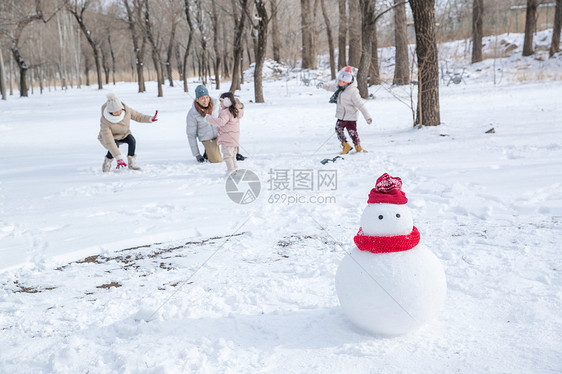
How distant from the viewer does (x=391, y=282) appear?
7.64 ft

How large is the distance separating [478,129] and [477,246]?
5.69 meters

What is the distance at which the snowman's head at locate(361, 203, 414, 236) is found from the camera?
7.75 feet

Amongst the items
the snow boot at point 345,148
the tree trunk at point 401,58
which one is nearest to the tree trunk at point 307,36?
the tree trunk at point 401,58

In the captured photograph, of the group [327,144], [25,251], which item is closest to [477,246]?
[25,251]

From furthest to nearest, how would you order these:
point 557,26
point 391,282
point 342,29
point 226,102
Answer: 1. point 342,29
2. point 557,26
3. point 226,102
4. point 391,282

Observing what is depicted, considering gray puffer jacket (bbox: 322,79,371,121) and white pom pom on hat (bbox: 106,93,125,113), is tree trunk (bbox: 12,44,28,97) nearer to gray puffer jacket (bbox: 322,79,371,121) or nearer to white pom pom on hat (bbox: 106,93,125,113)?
white pom pom on hat (bbox: 106,93,125,113)

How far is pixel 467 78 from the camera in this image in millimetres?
20953

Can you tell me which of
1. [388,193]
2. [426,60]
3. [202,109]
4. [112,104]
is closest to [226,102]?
[202,109]

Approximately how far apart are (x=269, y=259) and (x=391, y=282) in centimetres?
154

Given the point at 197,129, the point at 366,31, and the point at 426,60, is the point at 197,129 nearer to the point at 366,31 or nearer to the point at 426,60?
the point at 426,60

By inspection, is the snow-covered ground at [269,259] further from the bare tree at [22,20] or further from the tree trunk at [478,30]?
the bare tree at [22,20]

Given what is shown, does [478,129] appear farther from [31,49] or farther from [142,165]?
[31,49]

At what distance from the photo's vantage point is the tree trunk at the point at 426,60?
8500 millimetres

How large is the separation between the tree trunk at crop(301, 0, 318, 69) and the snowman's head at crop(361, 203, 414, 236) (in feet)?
83.2
